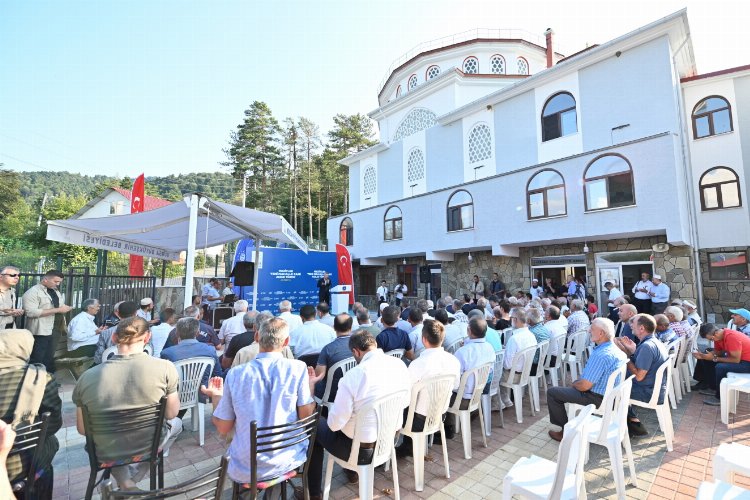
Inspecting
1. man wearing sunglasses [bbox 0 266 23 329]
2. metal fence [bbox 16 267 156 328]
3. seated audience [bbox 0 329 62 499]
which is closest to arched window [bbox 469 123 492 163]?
metal fence [bbox 16 267 156 328]

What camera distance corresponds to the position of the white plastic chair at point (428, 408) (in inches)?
109

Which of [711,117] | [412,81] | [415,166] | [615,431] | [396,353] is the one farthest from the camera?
[412,81]

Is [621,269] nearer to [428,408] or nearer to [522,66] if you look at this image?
[428,408]

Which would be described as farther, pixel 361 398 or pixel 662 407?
pixel 662 407

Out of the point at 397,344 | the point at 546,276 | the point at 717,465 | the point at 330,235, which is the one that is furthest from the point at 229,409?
the point at 330,235

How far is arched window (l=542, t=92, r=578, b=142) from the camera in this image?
37.2 ft

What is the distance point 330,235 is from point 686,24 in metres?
15.9

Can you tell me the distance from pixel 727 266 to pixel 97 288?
49.9ft

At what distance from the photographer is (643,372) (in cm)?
346

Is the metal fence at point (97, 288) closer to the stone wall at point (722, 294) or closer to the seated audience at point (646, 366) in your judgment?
the seated audience at point (646, 366)

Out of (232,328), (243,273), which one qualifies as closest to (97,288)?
(243,273)

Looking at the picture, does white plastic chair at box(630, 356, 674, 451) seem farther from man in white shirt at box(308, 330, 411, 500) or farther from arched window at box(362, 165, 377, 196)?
arched window at box(362, 165, 377, 196)

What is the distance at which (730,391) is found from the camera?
160 inches

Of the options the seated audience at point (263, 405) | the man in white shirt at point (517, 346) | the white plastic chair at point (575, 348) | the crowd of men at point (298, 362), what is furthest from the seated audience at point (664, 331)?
the seated audience at point (263, 405)
